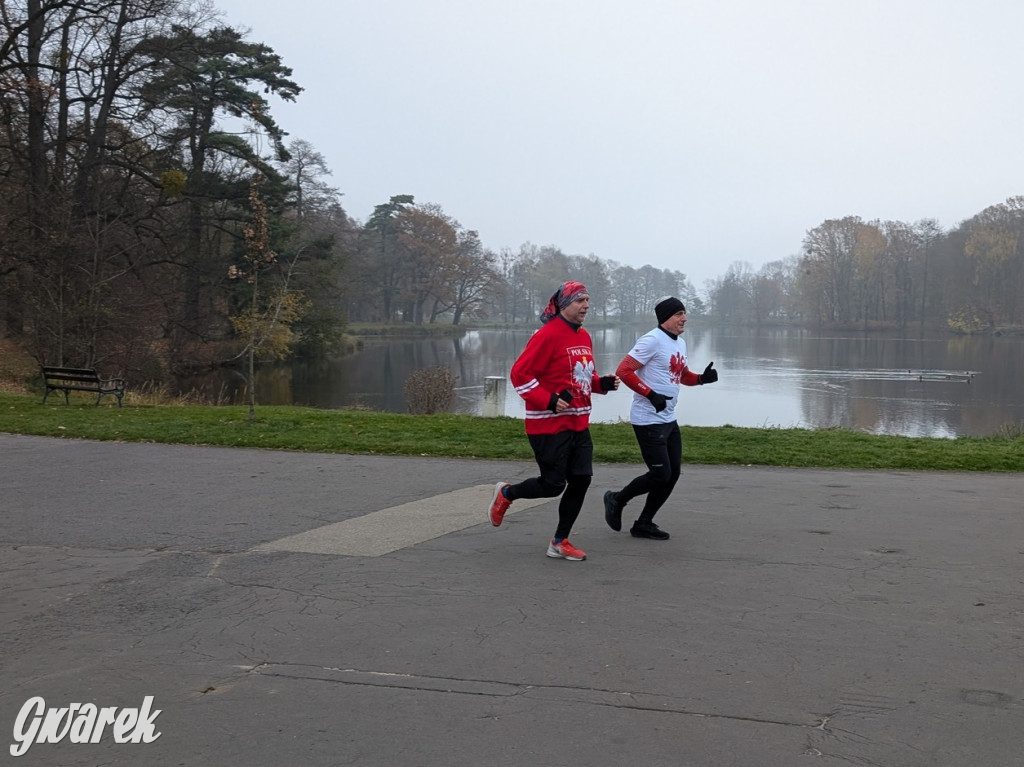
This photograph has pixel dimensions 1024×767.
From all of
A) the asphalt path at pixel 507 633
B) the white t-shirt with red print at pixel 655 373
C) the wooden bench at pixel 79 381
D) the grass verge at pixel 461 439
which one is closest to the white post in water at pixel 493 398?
the grass verge at pixel 461 439

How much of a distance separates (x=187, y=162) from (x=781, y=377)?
1106 inches

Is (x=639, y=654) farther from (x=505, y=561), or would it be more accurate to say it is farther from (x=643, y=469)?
(x=643, y=469)

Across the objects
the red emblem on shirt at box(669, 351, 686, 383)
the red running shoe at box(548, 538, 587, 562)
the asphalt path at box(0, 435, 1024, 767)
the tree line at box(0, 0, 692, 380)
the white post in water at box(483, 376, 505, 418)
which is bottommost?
the asphalt path at box(0, 435, 1024, 767)

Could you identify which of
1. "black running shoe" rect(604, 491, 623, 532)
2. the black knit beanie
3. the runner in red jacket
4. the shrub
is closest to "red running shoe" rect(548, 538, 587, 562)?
the runner in red jacket

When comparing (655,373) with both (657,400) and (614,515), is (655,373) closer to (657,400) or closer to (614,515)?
(657,400)

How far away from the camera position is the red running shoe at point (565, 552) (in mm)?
6297

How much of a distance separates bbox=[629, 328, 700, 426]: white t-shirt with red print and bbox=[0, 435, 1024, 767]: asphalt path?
93 cm

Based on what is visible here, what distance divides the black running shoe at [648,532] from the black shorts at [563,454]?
915 mm

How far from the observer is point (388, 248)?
4050 inches

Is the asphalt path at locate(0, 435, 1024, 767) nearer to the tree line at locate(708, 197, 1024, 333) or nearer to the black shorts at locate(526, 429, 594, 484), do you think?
the black shorts at locate(526, 429, 594, 484)

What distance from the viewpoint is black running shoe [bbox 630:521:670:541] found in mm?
6980

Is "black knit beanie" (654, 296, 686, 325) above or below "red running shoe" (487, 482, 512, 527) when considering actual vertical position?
above

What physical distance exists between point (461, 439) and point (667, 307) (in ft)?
21.8

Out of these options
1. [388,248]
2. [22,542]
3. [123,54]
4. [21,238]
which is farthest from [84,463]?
[388,248]
